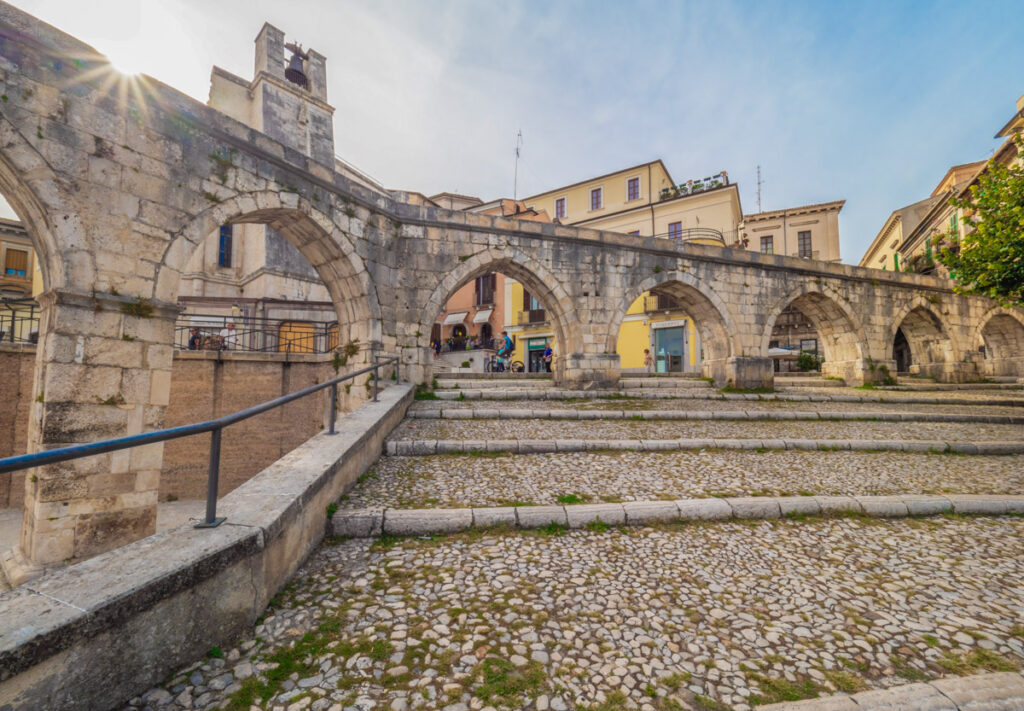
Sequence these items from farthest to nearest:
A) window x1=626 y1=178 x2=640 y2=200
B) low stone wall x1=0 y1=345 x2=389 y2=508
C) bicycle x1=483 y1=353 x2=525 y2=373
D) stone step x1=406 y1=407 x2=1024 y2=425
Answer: window x1=626 y1=178 x2=640 y2=200 < bicycle x1=483 y1=353 x2=525 y2=373 < low stone wall x1=0 y1=345 x2=389 y2=508 < stone step x1=406 y1=407 x2=1024 y2=425

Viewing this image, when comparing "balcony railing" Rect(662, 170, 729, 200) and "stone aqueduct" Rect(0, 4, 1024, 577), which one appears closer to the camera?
"stone aqueduct" Rect(0, 4, 1024, 577)

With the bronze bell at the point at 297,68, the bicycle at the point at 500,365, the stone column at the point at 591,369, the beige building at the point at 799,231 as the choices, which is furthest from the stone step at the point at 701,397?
the beige building at the point at 799,231

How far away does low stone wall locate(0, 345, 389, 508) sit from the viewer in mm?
10570

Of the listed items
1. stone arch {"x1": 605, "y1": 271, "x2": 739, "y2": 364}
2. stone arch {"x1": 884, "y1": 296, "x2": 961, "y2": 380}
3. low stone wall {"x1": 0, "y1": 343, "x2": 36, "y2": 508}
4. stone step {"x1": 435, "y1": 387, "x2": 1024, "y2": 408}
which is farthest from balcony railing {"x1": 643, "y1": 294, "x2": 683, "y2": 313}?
low stone wall {"x1": 0, "y1": 343, "x2": 36, "y2": 508}

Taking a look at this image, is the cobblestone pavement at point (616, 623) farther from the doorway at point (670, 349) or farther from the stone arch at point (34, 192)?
the doorway at point (670, 349)

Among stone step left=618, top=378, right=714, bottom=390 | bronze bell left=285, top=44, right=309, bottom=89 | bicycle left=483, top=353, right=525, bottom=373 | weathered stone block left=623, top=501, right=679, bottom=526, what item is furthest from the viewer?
bronze bell left=285, top=44, right=309, bottom=89

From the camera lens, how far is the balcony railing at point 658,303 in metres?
22.9

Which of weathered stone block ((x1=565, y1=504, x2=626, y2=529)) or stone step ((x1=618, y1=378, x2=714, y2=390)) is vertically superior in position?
stone step ((x1=618, y1=378, x2=714, y2=390))

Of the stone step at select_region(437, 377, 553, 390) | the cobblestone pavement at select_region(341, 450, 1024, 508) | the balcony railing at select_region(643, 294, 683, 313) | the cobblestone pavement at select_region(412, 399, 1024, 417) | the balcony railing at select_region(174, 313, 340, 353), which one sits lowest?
the cobblestone pavement at select_region(341, 450, 1024, 508)

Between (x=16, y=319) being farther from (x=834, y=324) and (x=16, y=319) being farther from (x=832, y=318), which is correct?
(x=834, y=324)

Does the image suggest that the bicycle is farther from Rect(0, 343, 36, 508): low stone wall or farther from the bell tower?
Rect(0, 343, 36, 508): low stone wall

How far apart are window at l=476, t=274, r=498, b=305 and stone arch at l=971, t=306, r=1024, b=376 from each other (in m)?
21.8

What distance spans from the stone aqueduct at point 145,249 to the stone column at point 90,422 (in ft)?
0.05

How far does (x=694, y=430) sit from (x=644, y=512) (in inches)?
137
